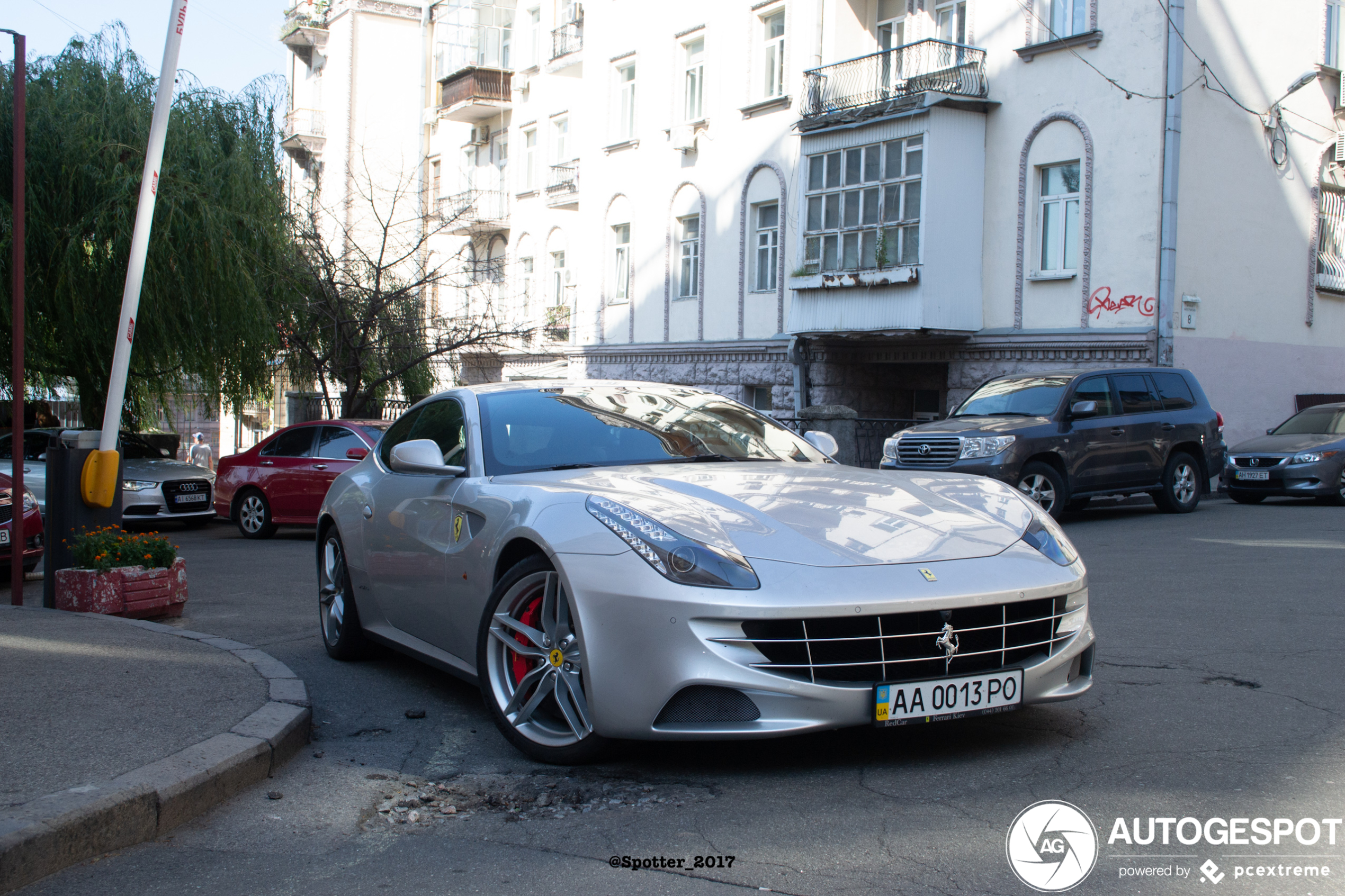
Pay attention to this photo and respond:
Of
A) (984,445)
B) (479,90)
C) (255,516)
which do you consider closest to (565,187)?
(479,90)

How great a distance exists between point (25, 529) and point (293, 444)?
18.9ft

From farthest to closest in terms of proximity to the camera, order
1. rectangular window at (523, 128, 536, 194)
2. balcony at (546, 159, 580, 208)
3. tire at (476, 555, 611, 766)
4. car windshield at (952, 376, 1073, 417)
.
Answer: rectangular window at (523, 128, 536, 194) → balcony at (546, 159, 580, 208) → car windshield at (952, 376, 1073, 417) → tire at (476, 555, 611, 766)

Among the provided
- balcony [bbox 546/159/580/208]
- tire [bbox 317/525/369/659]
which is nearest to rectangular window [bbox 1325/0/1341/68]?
balcony [bbox 546/159/580/208]

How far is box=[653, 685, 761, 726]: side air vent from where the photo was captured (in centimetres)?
404

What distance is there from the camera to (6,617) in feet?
24.6

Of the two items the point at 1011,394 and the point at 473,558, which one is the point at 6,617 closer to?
the point at 473,558

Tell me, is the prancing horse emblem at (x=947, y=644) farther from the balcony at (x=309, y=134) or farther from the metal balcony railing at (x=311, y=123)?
the metal balcony railing at (x=311, y=123)

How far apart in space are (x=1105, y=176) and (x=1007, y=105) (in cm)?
248

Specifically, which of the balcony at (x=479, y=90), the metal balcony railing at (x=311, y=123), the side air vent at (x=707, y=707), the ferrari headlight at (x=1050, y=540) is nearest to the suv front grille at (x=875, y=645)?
the side air vent at (x=707, y=707)

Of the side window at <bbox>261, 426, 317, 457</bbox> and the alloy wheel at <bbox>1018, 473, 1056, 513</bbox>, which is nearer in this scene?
the alloy wheel at <bbox>1018, 473, 1056, 513</bbox>

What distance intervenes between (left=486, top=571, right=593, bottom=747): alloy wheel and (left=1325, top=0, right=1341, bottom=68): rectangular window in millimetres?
22518

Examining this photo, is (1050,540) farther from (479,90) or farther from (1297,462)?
(479,90)

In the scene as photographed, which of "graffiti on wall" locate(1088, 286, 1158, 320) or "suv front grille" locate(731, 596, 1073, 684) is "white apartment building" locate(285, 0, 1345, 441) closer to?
"graffiti on wall" locate(1088, 286, 1158, 320)

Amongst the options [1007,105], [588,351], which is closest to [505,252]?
[588,351]
